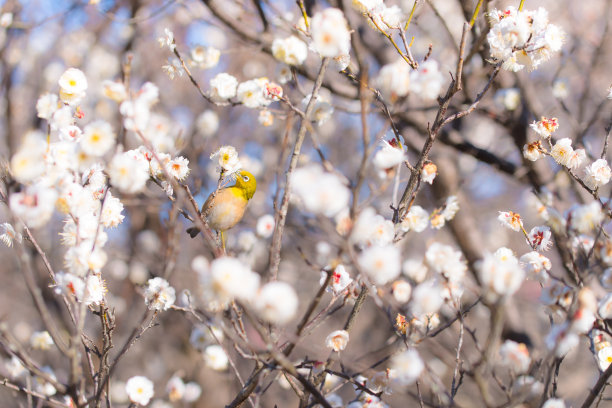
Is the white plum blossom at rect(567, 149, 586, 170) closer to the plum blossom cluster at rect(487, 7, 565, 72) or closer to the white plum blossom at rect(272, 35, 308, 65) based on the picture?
the plum blossom cluster at rect(487, 7, 565, 72)

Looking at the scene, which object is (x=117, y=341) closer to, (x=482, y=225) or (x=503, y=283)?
(x=482, y=225)

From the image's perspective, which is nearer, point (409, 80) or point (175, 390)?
point (409, 80)

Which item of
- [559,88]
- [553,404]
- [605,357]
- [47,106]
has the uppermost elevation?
[559,88]

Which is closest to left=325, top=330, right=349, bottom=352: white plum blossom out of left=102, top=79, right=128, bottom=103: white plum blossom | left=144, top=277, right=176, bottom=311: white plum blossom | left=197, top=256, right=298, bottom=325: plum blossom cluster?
left=197, top=256, right=298, bottom=325: plum blossom cluster

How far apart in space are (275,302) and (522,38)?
1151mm

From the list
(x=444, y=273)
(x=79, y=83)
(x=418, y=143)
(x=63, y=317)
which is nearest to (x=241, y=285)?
(x=444, y=273)

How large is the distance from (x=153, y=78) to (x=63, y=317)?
3.24 metres

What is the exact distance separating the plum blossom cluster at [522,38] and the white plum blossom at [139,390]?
1.70 m

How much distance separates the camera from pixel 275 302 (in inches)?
40.9

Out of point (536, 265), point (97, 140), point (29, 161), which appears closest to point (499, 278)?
point (536, 265)

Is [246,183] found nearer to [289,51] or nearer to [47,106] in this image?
[289,51]

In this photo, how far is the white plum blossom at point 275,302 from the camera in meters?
1.04

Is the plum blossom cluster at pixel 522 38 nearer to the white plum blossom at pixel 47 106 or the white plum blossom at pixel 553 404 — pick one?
the white plum blossom at pixel 553 404

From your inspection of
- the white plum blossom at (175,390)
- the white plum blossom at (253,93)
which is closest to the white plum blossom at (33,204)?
the white plum blossom at (253,93)
